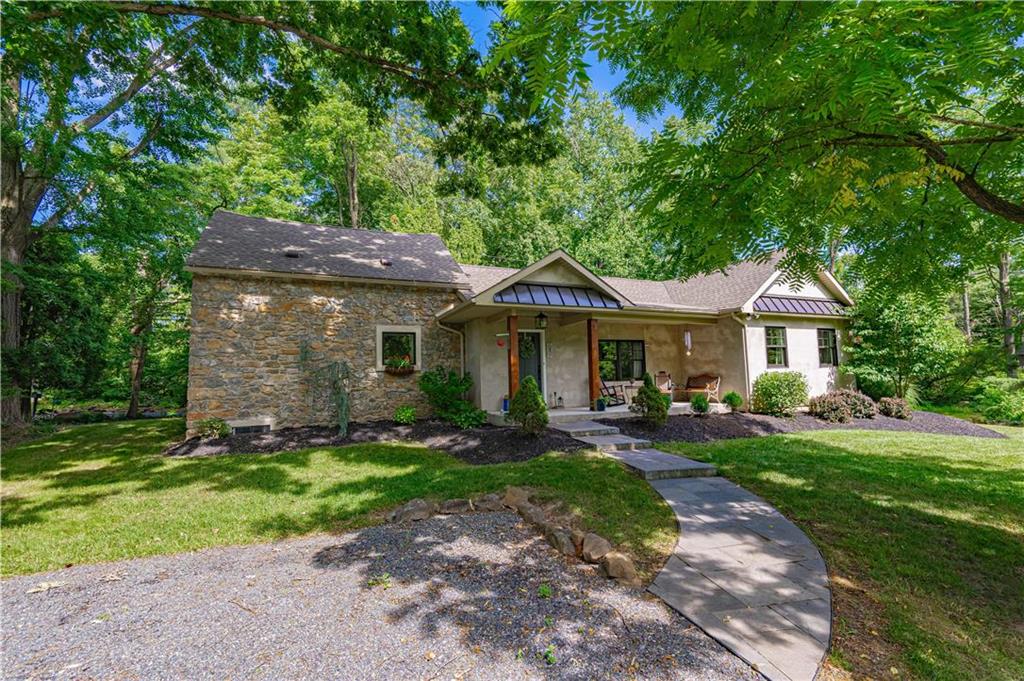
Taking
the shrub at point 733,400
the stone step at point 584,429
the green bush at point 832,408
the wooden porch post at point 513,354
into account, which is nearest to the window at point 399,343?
the wooden porch post at point 513,354

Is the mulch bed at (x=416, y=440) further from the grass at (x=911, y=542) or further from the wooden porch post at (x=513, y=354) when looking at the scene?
the grass at (x=911, y=542)

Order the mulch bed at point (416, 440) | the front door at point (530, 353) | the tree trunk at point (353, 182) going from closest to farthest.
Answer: the mulch bed at point (416, 440) < the front door at point (530, 353) < the tree trunk at point (353, 182)

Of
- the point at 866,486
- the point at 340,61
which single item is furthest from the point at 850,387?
the point at 340,61

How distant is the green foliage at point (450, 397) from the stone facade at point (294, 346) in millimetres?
634

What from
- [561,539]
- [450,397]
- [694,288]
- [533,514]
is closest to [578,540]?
[561,539]

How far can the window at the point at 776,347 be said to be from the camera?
44.4 ft

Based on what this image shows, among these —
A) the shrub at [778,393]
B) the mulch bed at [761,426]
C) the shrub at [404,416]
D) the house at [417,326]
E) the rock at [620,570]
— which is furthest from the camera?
the shrub at [778,393]

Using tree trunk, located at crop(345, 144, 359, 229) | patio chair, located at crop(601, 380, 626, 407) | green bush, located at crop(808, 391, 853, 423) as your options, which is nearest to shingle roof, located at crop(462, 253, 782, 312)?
patio chair, located at crop(601, 380, 626, 407)

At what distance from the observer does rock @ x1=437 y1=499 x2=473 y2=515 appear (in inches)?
202

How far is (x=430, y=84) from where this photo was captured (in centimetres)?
768

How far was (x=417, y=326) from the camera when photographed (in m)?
11.6

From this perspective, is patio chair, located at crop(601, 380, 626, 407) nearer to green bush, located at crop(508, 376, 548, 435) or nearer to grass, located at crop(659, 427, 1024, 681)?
grass, located at crop(659, 427, 1024, 681)

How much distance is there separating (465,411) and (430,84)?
23.2ft

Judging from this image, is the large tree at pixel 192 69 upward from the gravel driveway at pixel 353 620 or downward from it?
upward
